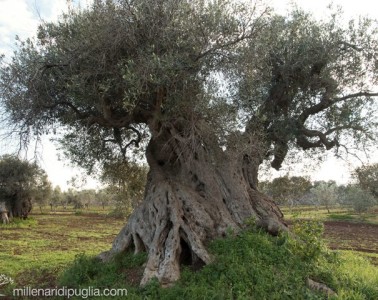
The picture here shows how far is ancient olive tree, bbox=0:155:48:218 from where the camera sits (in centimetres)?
4050

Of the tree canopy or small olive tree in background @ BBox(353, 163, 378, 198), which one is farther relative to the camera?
small olive tree in background @ BBox(353, 163, 378, 198)

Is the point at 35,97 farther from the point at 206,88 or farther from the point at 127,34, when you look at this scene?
the point at 206,88

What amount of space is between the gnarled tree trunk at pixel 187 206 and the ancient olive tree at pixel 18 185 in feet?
99.3

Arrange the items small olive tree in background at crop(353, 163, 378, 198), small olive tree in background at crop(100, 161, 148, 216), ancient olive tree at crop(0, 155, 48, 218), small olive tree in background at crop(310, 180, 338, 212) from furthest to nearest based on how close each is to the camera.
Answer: small olive tree in background at crop(310, 180, 338, 212) < ancient olive tree at crop(0, 155, 48, 218) < small olive tree in background at crop(100, 161, 148, 216) < small olive tree in background at crop(353, 163, 378, 198)

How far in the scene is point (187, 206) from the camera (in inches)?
458

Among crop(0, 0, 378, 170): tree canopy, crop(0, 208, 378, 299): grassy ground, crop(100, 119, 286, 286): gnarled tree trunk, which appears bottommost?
crop(0, 208, 378, 299): grassy ground

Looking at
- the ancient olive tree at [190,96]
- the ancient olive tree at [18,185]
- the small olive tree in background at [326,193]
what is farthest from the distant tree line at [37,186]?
the small olive tree in background at [326,193]

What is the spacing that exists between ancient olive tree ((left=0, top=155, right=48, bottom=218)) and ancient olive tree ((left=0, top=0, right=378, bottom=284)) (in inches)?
1197

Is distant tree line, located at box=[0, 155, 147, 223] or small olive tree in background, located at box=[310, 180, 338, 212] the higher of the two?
distant tree line, located at box=[0, 155, 147, 223]

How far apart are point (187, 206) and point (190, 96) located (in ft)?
13.2

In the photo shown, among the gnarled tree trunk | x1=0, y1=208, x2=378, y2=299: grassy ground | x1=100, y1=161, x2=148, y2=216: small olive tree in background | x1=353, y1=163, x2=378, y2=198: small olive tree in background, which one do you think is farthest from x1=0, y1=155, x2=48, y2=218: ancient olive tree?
x1=353, y1=163, x2=378, y2=198: small olive tree in background

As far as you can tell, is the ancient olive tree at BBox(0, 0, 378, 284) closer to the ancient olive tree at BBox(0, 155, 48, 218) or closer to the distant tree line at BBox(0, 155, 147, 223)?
the distant tree line at BBox(0, 155, 147, 223)

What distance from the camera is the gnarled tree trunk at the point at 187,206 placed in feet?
33.5

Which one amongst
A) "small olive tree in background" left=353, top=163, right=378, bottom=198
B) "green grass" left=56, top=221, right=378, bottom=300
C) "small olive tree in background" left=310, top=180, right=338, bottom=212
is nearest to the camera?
"green grass" left=56, top=221, right=378, bottom=300
